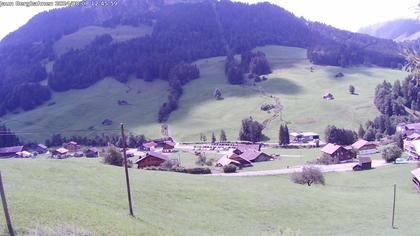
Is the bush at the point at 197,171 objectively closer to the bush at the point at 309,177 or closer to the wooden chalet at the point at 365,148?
the bush at the point at 309,177

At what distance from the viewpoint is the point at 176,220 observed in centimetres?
3834

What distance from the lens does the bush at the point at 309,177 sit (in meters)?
70.1

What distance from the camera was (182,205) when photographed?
43.8 m

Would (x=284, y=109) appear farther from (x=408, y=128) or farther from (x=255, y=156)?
(x=255, y=156)

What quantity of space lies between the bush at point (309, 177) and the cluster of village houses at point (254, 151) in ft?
49.1

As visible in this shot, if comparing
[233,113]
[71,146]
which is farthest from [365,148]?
[71,146]

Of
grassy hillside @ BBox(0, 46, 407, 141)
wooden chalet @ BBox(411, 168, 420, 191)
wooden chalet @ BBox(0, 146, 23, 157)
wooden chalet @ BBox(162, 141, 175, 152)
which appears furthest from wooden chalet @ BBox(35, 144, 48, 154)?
wooden chalet @ BBox(411, 168, 420, 191)

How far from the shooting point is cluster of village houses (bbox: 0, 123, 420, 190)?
303 feet

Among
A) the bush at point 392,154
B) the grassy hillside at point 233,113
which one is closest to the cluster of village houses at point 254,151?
the bush at point 392,154

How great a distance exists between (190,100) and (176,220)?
506ft

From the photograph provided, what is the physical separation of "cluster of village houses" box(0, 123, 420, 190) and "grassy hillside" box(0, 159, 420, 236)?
23693 millimetres

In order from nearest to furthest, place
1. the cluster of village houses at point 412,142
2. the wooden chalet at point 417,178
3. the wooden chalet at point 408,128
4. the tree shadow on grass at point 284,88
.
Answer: the wooden chalet at point 417,178 → the cluster of village houses at point 412,142 → the wooden chalet at point 408,128 → the tree shadow on grass at point 284,88

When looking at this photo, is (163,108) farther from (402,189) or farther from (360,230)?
(360,230)

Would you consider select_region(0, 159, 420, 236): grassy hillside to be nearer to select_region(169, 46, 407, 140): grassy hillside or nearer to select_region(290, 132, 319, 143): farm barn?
select_region(290, 132, 319, 143): farm barn
